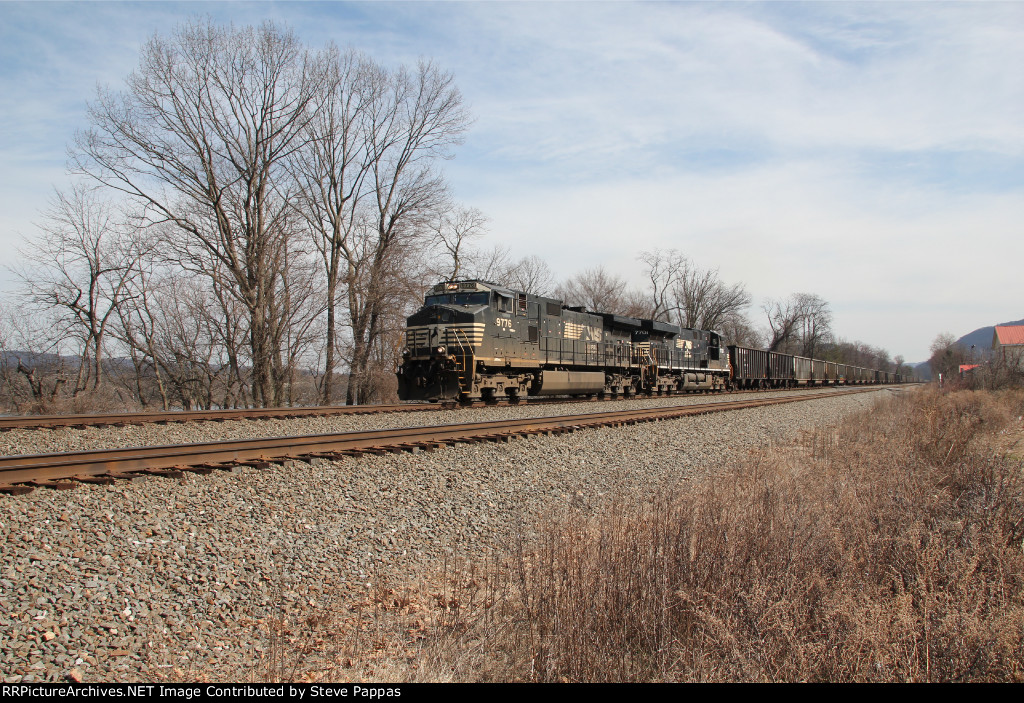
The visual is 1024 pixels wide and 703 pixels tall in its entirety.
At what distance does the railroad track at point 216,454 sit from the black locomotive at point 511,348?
215 inches

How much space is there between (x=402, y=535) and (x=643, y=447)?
5412 mm

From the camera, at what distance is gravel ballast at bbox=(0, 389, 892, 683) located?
3.52 metres

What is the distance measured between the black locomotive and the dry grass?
389 inches

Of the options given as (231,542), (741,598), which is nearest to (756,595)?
(741,598)

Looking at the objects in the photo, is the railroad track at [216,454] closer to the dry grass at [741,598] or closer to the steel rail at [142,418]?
the dry grass at [741,598]

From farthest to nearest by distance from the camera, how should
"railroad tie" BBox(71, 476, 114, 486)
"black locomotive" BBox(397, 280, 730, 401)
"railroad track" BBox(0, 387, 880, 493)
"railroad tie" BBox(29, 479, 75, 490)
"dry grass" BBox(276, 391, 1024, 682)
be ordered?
"black locomotive" BBox(397, 280, 730, 401) → "railroad track" BBox(0, 387, 880, 493) → "railroad tie" BBox(71, 476, 114, 486) → "railroad tie" BBox(29, 479, 75, 490) → "dry grass" BBox(276, 391, 1024, 682)

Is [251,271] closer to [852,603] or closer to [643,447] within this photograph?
[643,447]

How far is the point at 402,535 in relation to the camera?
567cm

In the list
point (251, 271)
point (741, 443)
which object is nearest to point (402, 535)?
point (741, 443)

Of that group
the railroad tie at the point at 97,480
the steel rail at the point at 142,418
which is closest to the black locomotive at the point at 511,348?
the steel rail at the point at 142,418

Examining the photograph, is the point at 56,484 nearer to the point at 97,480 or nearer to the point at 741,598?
the point at 97,480

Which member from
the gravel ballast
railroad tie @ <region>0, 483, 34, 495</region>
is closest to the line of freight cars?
the gravel ballast

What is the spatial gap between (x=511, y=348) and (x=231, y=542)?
12.8m

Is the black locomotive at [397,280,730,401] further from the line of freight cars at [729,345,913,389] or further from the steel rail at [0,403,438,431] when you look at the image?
the line of freight cars at [729,345,913,389]
